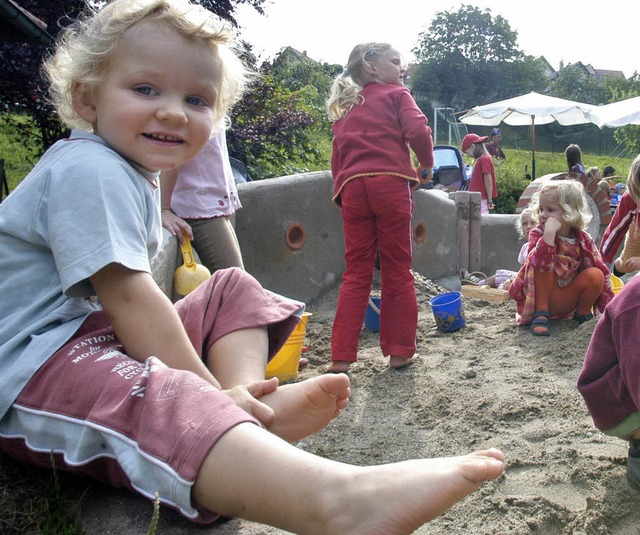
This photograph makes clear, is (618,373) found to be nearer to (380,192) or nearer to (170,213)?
(380,192)

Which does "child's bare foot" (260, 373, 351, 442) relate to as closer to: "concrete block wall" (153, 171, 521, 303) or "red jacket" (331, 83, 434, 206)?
"red jacket" (331, 83, 434, 206)

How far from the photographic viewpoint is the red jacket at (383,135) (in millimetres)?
3514

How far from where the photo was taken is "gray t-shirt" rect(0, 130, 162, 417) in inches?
58.0

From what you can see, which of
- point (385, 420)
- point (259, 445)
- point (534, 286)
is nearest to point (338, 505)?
point (259, 445)

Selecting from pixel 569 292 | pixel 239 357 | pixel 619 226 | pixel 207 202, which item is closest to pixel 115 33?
pixel 239 357

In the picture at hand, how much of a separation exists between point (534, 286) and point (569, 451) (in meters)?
2.08

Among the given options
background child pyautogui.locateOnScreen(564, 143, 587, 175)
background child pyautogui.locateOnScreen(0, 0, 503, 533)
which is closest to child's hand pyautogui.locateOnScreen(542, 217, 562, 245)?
background child pyautogui.locateOnScreen(0, 0, 503, 533)

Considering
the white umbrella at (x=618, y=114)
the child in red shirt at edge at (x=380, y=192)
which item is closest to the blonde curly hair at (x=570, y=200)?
the child in red shirt at edge at (x=380, y=192)

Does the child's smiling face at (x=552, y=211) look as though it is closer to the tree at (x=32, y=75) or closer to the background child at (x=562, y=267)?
the background child at (x=562, y=267)

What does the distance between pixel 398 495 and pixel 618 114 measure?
54.8 feet

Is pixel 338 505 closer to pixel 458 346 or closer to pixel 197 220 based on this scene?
pixel 197 220

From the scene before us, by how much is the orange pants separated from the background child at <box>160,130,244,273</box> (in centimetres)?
194

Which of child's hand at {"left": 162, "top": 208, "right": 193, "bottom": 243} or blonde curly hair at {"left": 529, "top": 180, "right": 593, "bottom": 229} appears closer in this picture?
child's hand at {"left": 162, "top": 208, "right": 193, "bottom": 243}

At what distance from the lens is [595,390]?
6.58 ft
